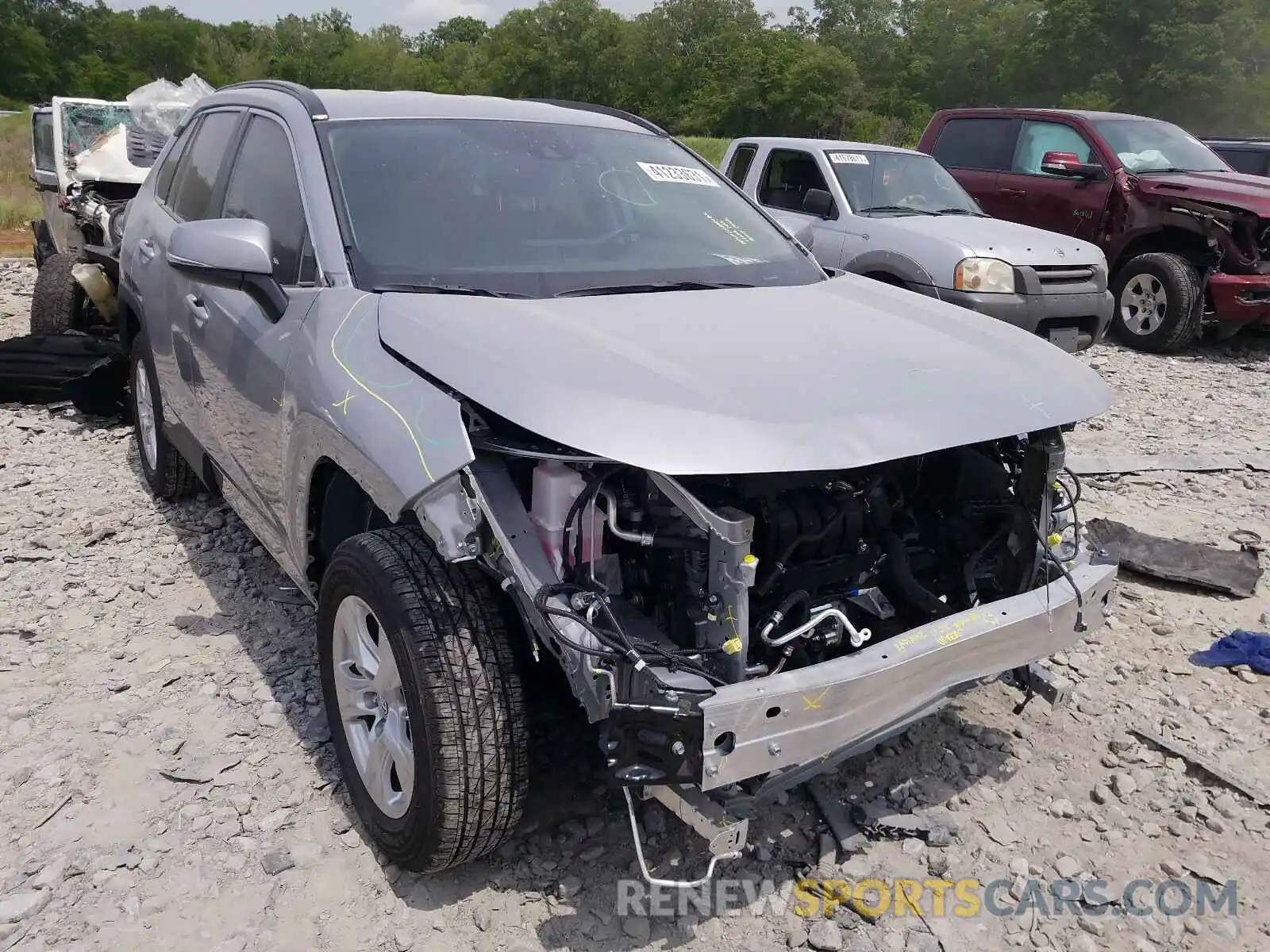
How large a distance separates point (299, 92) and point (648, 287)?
1506 mm

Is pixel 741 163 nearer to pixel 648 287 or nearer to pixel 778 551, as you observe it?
pixel 648 287

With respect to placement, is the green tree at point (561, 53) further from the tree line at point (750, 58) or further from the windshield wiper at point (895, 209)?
the windshield wiper at point (895, 209)

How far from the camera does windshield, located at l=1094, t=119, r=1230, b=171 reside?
31.5 ft

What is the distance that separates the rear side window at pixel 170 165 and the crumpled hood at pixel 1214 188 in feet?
26.5

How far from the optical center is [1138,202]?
918cm

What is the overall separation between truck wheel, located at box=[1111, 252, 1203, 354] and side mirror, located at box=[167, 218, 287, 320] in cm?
796

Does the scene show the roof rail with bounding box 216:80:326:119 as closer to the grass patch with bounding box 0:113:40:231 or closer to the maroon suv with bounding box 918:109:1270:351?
the maroon suv with bounding box 918:109:1270:351

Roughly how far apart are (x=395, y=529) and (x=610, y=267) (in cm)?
108

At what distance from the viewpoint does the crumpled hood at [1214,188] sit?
858 centimetres

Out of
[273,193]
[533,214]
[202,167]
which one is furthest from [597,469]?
[202,167]

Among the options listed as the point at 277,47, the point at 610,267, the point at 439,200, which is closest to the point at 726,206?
the point at 610,267

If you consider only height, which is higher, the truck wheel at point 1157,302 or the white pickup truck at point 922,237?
the white pickup truck at point 922,237

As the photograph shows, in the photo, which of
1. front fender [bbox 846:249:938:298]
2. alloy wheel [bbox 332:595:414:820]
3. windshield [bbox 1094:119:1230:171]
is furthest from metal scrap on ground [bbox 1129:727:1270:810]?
windshield [bbox 1094:119:1230:171]

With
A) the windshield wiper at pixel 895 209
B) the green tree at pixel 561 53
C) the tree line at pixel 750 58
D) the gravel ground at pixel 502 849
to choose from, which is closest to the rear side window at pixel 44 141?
the gravel ground at pixel 502 849
